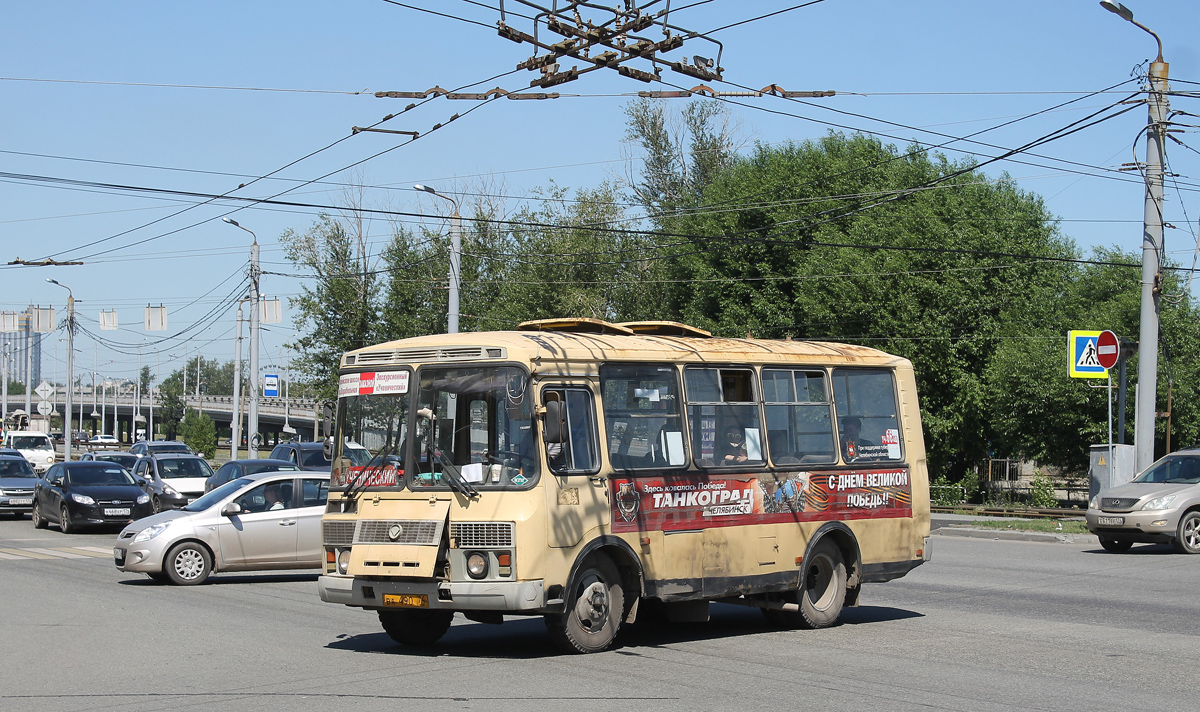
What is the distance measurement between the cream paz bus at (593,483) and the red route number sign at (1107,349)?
44.9 feet

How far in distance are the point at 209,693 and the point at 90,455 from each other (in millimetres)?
36490

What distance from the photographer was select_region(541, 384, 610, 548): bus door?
32.1 ft

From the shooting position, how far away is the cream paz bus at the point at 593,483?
9719mm

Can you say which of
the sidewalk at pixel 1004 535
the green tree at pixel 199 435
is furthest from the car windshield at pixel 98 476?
the green tree at pixel 199 435

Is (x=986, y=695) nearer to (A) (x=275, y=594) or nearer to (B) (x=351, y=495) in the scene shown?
(B) (x=351, y=495)

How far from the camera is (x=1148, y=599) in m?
14.2

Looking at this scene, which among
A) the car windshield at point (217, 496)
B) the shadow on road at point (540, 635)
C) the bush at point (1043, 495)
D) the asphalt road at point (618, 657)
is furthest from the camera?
the bush at point (1043, 495)

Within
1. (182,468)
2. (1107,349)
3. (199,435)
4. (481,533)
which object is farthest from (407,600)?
(199,435)

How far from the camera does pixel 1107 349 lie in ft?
80.0

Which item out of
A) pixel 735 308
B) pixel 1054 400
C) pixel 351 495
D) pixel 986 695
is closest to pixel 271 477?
pixel 351 495

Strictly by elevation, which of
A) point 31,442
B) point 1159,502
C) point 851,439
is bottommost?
point 1159,502

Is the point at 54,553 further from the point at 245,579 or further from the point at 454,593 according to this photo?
the point at 454,593

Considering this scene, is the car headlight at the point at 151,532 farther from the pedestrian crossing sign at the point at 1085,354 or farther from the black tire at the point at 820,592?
the pedestrian crossing sign at the point at 1085,354

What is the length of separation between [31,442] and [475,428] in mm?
49993
